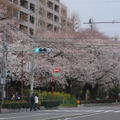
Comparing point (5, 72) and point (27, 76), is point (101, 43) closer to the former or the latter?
point (27, 76)

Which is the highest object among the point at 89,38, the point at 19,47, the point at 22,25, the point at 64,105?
the point at 22,25

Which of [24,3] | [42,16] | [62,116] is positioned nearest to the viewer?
[62,116]

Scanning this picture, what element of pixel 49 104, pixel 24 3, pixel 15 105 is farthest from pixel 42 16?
pixel 15 105

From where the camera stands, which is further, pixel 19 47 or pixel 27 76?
pixel 27 76

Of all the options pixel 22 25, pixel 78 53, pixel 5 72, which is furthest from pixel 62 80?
pixel 22 25

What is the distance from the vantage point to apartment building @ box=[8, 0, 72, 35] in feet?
180

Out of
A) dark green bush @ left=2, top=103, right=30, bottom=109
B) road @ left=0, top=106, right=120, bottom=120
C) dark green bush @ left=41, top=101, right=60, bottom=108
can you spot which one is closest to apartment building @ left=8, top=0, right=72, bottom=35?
dark green bush @ left=41, top=101, right=60, bottom=108

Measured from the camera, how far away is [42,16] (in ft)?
177

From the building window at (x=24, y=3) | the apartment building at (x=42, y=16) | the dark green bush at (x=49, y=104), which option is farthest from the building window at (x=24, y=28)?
the dark green bush at (x=49, y=104)

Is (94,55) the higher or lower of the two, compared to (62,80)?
higher

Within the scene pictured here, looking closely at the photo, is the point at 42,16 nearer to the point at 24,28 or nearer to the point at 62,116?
the point at 24,28

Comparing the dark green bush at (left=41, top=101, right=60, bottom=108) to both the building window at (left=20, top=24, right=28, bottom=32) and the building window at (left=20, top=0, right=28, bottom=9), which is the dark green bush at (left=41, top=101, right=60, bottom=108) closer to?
the building window at (left=20, top=24, right=28, bottom=32)

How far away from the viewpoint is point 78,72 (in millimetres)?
48781

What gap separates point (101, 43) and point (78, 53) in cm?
641
